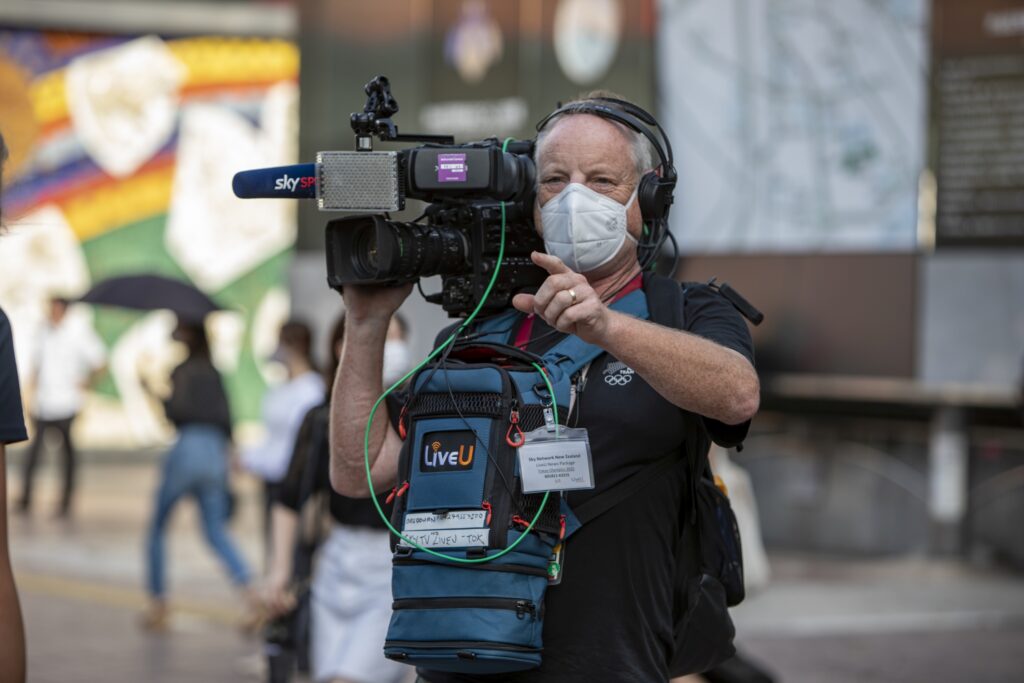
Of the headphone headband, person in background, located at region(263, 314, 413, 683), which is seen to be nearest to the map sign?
person in background, located at region(263, 314, 413, 683)

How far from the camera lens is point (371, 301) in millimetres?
2922

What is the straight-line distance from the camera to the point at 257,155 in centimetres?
2091

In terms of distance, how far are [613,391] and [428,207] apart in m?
0.49

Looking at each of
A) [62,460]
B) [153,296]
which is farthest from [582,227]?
[62,460]

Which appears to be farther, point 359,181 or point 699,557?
point 699,557

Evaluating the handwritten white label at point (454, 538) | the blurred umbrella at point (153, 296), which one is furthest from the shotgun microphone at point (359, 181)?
the blurred umbrella at point (153, 296)

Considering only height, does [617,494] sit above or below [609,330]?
below

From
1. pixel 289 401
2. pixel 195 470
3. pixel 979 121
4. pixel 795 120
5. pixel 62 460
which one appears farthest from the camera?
pixel 62 460

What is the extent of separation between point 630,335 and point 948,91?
9167mm

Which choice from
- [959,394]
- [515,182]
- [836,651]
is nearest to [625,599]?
[515,182]

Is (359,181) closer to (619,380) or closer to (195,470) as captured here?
(619,380)

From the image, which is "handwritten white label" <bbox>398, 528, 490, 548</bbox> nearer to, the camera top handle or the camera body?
the camera body

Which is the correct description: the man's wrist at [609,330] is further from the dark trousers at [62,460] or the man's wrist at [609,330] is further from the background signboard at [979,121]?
the dark trousers at [62,460]

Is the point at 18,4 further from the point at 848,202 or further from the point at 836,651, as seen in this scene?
the point at 836,651
